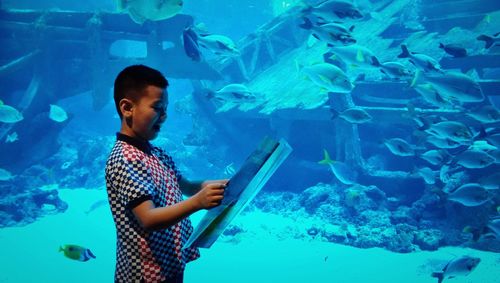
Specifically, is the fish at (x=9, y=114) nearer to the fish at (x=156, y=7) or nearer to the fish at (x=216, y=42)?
the fish at (x=156, y=7)

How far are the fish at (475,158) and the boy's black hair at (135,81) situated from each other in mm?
5995

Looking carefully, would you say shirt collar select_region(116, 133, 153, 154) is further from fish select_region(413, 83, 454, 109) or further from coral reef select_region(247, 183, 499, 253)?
coral reef select_region(247, 183, 499, 253)

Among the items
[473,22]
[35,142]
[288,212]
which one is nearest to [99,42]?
[35,142]

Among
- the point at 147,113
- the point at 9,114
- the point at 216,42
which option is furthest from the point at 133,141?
the point at 9,114

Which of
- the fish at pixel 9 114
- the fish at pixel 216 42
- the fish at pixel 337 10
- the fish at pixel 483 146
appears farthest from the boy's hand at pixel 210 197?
the fish at pixel 9 114

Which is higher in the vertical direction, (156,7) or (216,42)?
(156,7)

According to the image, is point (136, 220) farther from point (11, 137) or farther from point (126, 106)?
point (11, 137)

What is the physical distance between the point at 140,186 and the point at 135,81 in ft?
1.65

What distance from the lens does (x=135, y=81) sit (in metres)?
1.64

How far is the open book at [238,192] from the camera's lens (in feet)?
4.52

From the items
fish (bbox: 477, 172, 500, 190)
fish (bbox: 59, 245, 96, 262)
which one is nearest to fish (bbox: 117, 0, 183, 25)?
fish (bbox: 59, 245, 96, 262)

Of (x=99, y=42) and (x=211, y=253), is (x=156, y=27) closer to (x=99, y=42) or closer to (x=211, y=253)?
(x=99, y=42)

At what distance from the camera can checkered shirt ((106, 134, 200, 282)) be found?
150cm

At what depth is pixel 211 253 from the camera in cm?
684
